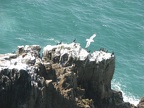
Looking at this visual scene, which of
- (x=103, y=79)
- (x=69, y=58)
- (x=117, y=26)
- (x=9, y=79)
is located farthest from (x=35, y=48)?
(x=117, y=26)

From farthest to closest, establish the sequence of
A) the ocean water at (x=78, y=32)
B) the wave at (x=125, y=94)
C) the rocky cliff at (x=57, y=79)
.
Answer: the ocean water at (x=78, y=32), the wave at (x=125, y=94), the rocky cliff at (x=57, y=79)

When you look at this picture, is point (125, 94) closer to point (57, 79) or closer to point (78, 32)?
point (78, 32)

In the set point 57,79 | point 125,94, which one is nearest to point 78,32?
point 125,94

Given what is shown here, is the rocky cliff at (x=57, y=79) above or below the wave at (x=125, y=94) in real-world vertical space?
below

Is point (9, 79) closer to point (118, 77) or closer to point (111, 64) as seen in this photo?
point (111, 64)

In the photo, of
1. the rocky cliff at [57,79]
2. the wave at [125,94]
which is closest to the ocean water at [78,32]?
the wave at [125,94]

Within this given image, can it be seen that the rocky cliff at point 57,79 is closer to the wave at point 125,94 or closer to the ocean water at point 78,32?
the wave at point 125,94

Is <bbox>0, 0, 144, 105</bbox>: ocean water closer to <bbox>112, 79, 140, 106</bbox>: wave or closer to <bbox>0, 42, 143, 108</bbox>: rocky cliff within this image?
<bbox>112, 79, 140, 106</bbox>: wave

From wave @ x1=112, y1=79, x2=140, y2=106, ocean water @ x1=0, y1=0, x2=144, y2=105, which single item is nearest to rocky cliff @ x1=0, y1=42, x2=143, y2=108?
wave @ x1=112, y1=79, x2=140, y2=106

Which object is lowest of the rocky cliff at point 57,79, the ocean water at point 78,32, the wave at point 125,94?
the rocky cliff at point 57,79
